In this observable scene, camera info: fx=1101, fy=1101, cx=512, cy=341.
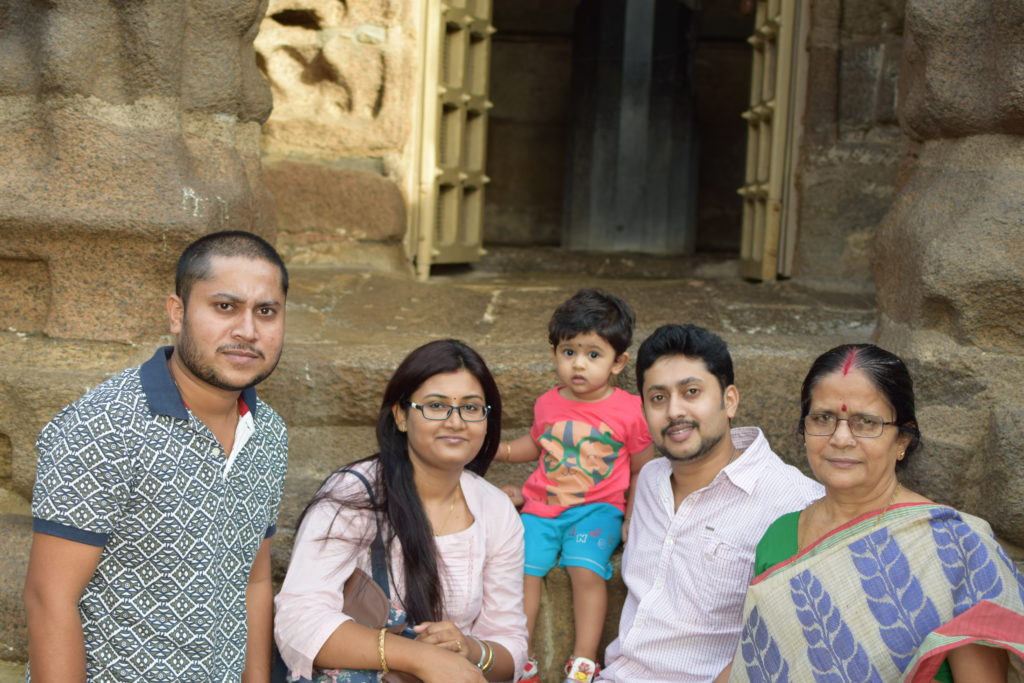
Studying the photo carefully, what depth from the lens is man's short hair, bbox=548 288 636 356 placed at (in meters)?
3.12

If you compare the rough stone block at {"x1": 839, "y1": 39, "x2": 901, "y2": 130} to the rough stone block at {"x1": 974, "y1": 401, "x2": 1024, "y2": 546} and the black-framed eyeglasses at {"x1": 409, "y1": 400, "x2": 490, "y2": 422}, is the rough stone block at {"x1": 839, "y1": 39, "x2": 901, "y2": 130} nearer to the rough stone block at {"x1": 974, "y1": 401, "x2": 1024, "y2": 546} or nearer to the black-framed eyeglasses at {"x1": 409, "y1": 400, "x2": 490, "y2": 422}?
the rough stone block at {"x1": 974, "y1": 401, "x2": 1024, "y2": 546}

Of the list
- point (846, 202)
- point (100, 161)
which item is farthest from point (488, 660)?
point (846, 202)

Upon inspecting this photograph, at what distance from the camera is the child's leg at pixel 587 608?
286 centimetres

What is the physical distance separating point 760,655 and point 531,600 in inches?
33.6

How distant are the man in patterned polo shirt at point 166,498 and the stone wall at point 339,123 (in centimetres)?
239

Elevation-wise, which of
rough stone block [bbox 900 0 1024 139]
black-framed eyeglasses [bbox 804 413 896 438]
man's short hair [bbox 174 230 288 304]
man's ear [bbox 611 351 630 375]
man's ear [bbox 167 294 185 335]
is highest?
rough stone block [bbox 900 0 1024 139]

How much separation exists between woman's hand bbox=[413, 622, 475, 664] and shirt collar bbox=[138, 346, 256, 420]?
0.71 m

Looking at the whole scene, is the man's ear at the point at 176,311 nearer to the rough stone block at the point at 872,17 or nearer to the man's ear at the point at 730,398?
the man's ear at the point at 730,398

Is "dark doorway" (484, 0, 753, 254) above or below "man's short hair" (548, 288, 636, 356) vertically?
above

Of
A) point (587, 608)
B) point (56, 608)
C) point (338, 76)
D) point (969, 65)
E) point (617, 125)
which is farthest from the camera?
point (617, 125)

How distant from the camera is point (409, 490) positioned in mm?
2537

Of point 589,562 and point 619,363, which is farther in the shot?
point 619,363

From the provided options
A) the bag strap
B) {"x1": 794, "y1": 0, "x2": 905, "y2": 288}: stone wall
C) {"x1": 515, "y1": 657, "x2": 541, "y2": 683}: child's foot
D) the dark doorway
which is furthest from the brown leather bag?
the dark doorway

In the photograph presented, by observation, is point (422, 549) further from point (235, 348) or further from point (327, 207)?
point (327, 207)
